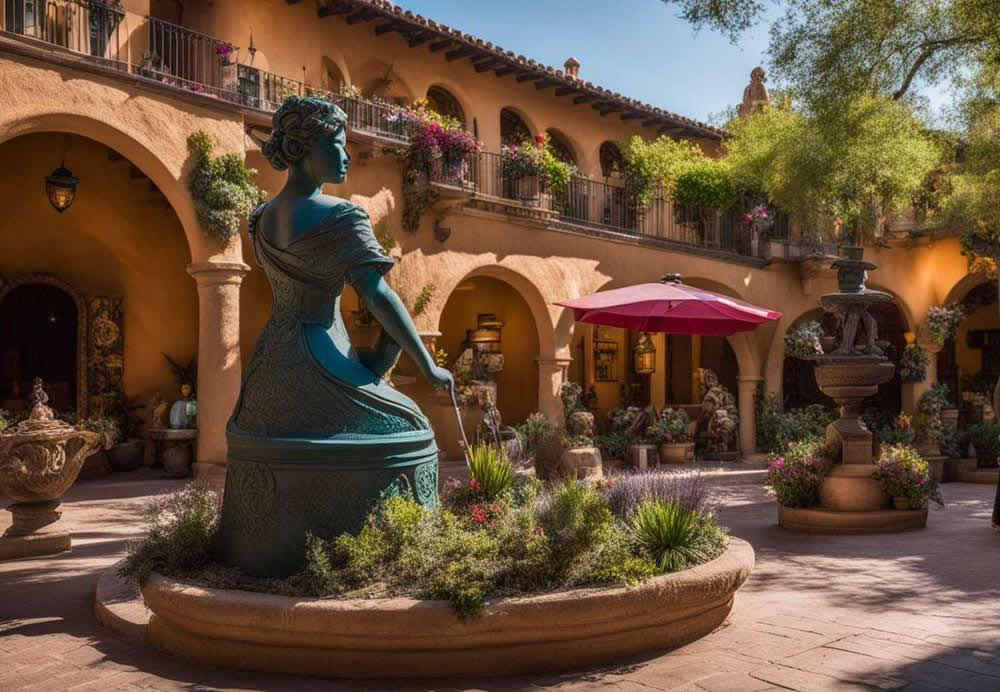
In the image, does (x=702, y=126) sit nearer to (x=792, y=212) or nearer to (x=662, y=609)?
(x=792, y=212)

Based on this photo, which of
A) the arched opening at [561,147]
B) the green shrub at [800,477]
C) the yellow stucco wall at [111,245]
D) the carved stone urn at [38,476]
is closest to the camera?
the carved stone urn at [38,476]

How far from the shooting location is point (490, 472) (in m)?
5.66

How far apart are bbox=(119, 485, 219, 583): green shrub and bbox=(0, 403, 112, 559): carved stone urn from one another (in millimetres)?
2200

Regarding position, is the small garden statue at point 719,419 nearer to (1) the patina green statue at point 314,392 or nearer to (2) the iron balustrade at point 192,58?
(2) the iron balustrade at point 192,58

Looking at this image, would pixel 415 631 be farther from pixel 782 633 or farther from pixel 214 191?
pixel 214 191

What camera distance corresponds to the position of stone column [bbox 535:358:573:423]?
14539 millimetres

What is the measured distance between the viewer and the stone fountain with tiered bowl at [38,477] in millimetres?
6715

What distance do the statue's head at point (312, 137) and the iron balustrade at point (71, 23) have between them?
6.19 m

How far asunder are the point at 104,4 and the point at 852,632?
10546 mm

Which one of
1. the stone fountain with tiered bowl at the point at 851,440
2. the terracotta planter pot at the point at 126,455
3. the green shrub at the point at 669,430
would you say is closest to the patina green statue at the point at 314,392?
the stone fountain with tiered bowl at the point at 851,440

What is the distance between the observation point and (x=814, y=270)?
1848 cm

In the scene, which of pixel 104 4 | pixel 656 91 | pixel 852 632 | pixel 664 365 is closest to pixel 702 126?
pixel 656 91

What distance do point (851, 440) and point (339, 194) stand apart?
24.3ft

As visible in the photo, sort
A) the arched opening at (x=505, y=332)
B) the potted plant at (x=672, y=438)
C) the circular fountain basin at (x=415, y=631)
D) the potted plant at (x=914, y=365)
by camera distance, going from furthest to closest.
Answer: the potted plant at (x=914, y=365)
the arched opening at (x=505, y=332)
the potted plant at (x=672, y=438)
the circular fountain basin at (x=415, y=631)
